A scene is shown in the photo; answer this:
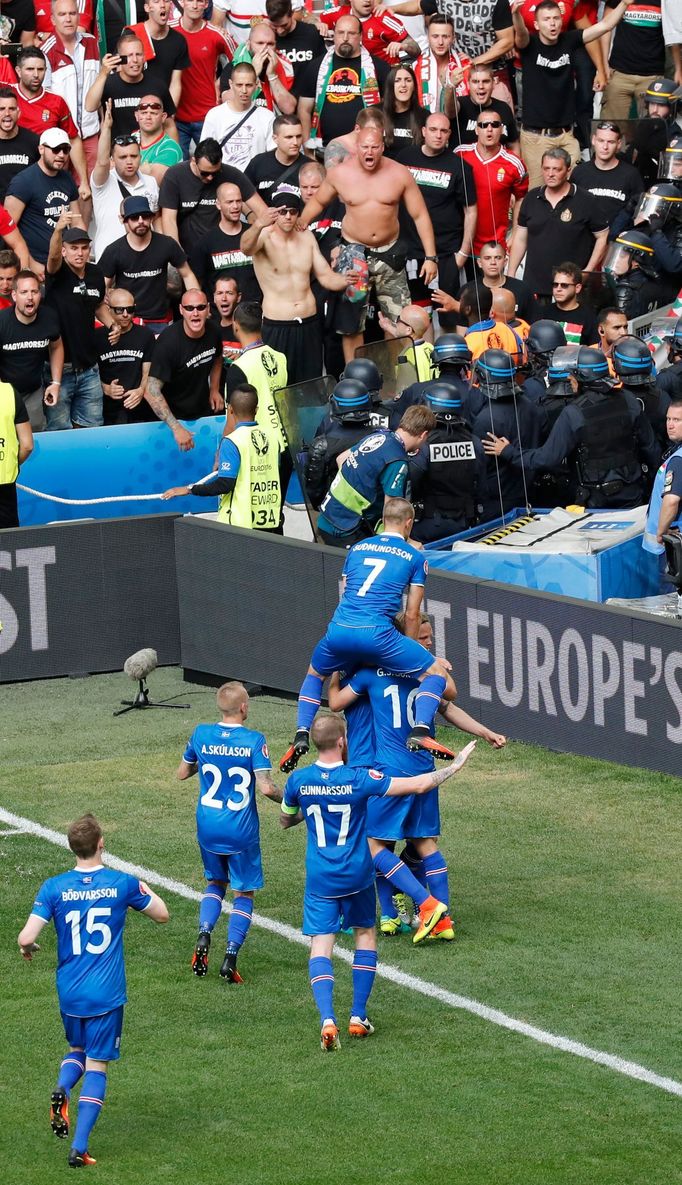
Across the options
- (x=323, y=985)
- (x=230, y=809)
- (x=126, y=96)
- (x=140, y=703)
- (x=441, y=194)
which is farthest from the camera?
(x=126, y=96)

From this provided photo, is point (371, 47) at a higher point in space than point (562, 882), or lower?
higher

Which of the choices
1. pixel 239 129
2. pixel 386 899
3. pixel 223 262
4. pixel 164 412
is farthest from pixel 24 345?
pixel 386 899

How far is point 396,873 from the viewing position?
1036 centimetres

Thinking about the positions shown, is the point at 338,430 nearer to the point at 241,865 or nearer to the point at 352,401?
the point at 352,401

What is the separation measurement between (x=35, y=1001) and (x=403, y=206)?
10.2 meters

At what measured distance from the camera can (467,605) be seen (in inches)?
540

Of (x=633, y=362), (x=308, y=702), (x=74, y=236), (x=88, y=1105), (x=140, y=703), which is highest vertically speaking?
(x=74, y=236)

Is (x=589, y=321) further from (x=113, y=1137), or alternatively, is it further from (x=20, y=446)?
(x=113, y=1137)

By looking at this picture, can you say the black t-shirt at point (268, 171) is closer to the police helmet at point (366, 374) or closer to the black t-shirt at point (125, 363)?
the black t-shirt at point (125, 363)

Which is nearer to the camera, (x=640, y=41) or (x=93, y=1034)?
(x=93, y=1034)

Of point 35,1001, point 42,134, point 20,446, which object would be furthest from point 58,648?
point 35,1001

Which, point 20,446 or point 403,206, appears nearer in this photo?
point 20,446

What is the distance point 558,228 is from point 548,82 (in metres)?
2.28

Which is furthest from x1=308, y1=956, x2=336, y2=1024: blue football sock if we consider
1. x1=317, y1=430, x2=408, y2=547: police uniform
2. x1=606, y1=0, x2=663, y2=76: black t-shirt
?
x1=606, y1=0, x2=663, y2=76: black t-shirt
